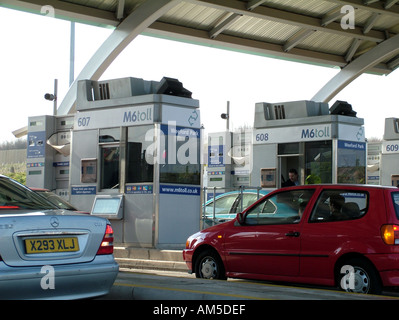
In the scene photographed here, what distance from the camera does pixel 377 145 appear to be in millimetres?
27844

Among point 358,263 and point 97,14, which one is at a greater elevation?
point 97,14

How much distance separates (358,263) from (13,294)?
442cm

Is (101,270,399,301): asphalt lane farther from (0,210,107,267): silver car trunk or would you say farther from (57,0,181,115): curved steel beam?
(57,0,181,115): curved steel beam

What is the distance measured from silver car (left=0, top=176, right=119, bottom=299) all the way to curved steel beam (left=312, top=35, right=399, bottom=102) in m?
30.2

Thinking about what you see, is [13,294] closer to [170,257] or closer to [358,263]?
[358,263]

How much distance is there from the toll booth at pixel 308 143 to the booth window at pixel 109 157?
590cm

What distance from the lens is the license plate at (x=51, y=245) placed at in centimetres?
582

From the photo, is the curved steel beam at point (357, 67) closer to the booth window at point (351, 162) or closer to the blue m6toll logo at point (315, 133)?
the booth window at point (351, 162)

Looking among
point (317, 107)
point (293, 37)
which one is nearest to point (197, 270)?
point (317, 107)

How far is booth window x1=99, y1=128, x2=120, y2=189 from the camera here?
15.6 m

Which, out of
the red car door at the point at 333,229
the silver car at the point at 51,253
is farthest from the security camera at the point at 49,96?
the silver car at the point at 51,253

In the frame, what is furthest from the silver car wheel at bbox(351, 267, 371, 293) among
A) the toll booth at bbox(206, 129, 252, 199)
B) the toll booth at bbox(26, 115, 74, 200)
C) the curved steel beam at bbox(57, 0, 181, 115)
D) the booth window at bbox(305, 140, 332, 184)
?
the curved steel beam at bbox(57, 0, 181, 115)

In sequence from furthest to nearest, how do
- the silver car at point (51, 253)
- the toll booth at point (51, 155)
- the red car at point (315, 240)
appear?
the toll booth at point (51, 155) → the red car at point (315, 240) → the silver car at point (51, 253)

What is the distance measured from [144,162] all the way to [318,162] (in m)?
6.06
